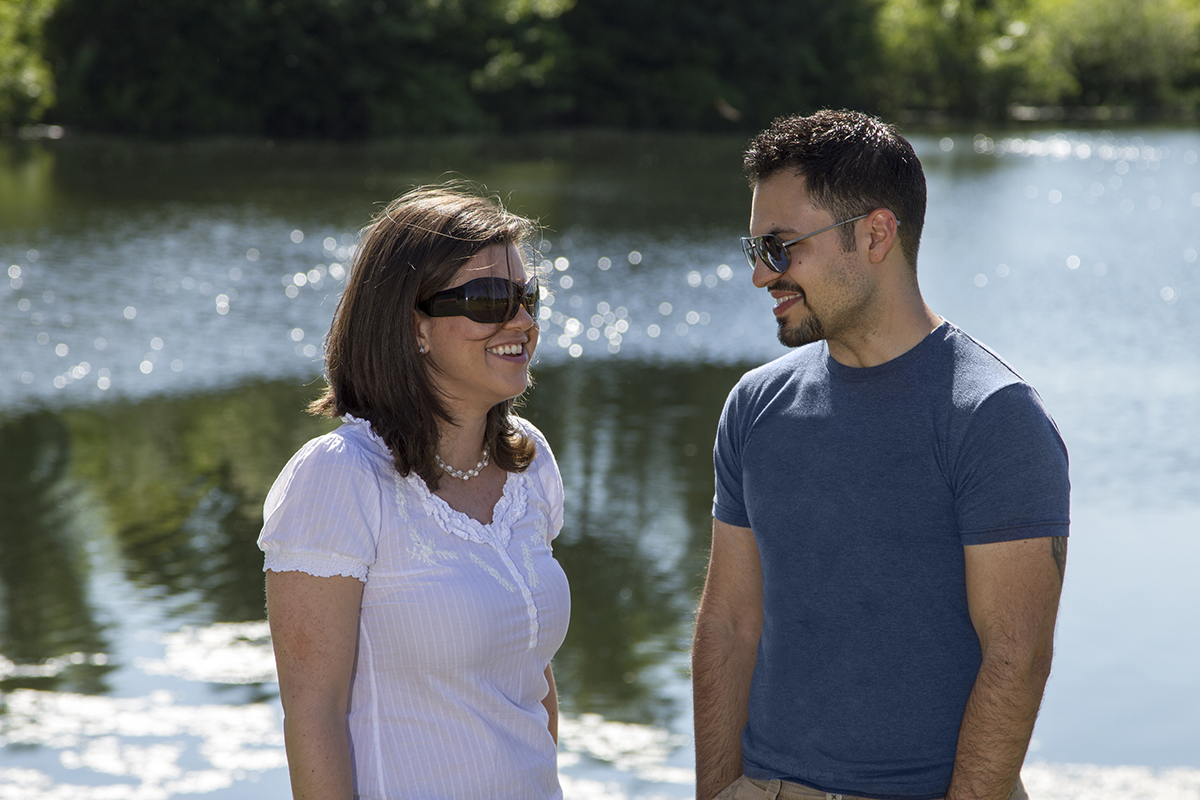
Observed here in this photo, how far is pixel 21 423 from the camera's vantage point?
11.6 m

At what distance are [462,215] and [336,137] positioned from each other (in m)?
38.9

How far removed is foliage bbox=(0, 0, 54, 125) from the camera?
37.7m

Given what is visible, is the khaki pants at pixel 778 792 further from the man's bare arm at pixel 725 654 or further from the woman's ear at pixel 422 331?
the woman's ear at pixel 422 331

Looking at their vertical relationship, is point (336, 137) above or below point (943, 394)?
above

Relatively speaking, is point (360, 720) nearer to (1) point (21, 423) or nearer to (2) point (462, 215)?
Answer: (2) point (462, 215)

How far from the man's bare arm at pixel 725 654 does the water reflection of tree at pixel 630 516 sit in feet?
12.4

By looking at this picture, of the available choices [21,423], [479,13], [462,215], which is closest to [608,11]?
[479,13]

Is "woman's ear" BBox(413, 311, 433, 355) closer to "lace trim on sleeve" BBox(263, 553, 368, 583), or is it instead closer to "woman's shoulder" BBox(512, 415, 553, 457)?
"woman's shoulder" BBox(512, 415, 553, 457)

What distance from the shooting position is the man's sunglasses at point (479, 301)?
6.81 ft

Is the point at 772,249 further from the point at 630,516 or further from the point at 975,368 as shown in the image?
the point at 630,516

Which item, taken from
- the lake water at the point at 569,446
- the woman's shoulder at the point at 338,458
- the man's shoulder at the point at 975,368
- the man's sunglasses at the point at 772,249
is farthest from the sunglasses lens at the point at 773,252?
the lake water at the point at 569,446

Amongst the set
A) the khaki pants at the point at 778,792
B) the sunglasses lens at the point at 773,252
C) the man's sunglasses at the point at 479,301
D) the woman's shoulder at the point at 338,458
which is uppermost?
the sunglasses lens at the point at 773,252

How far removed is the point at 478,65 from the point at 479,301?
41.4 metres

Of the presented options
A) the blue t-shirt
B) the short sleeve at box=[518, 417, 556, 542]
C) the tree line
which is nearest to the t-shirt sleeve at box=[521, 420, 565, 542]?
the short sleeve at box=[518, 417, 556, 542]
